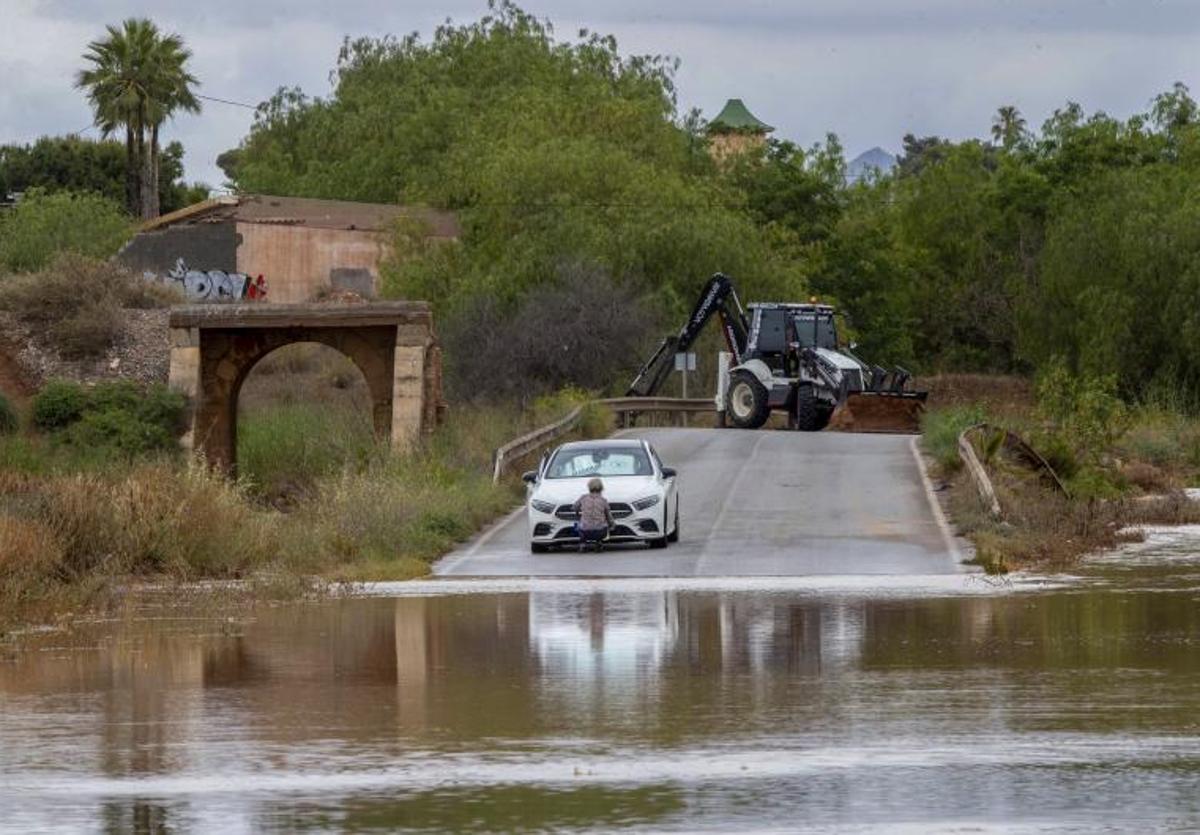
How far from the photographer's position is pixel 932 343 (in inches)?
4082

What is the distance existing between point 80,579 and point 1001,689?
13.8 metres

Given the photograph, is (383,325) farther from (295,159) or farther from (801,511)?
(295,159)

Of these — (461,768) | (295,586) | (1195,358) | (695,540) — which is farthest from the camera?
(1195,358)

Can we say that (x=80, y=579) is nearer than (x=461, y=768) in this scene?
No

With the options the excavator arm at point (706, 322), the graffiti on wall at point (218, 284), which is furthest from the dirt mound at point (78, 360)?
the graffiti on wall at point (218, 284)

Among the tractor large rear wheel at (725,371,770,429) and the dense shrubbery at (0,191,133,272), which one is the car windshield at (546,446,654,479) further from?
the dense shrubbery at (0,191,133,272)

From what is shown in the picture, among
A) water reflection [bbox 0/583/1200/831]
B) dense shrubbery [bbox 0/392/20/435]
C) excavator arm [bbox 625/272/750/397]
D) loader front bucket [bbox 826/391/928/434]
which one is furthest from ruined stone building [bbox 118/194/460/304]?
water reflection [bbox 0/583/1200/831]

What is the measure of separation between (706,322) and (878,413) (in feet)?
23.9

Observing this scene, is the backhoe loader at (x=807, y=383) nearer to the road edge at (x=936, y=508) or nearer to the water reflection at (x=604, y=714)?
the road edge at (x=936, y=508)

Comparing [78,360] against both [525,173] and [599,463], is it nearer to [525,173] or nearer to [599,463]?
[525,173]

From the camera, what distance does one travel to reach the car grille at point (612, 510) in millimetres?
32062

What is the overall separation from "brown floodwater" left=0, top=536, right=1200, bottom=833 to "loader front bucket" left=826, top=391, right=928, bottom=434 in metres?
30.1

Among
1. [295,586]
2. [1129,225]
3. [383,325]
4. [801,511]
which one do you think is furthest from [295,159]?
[295,586]

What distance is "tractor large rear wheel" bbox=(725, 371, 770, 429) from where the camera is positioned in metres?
57.9
